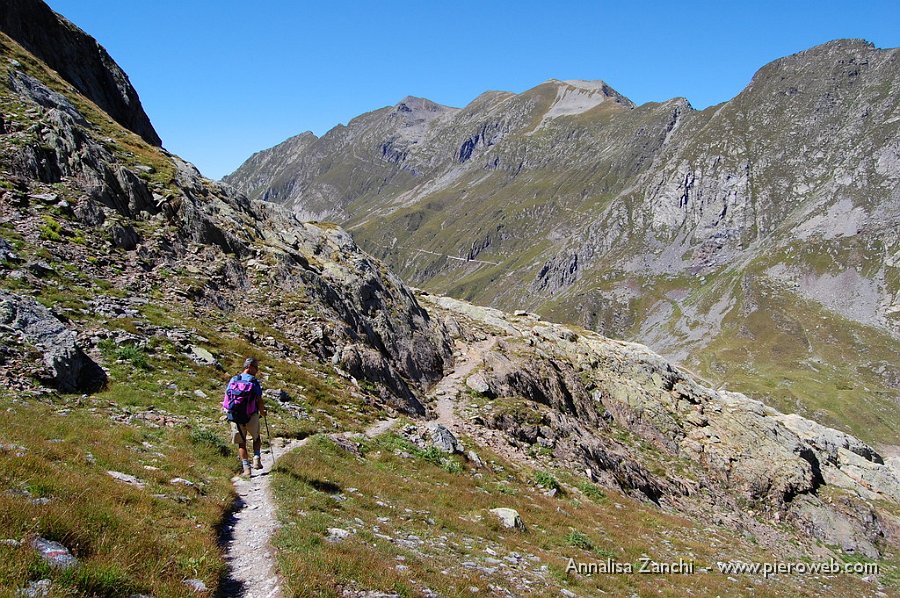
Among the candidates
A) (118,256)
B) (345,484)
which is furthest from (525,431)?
(118,256)

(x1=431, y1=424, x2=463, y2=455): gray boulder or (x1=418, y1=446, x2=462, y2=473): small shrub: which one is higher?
(x1=431, y1=424, x2=463, y2=455): gray boulder

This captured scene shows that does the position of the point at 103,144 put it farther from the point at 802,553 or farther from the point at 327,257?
the point at 802,553

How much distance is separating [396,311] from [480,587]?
33.5 meters

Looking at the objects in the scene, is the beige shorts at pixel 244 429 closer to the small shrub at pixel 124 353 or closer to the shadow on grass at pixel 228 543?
the shadow on grass at pixel 228 543

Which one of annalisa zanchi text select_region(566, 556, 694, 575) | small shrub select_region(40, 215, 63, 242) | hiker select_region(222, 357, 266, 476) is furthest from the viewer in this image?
small shrub select_region(40, 215, 63, 242)

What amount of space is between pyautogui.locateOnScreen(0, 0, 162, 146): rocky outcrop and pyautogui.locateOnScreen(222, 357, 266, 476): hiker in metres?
49.1

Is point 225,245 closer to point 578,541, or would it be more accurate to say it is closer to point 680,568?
point 578,541

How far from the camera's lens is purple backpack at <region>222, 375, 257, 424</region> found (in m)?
15.0

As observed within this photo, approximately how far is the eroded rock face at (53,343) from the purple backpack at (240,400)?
18.3 feet

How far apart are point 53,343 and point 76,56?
5180 cm

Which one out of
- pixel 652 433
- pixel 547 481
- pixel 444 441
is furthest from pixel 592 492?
pixel 652 433

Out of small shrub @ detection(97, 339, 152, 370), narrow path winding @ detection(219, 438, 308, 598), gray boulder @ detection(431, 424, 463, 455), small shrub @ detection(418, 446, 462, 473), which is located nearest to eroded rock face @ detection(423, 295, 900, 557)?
gray boulder @ detection(431, 424, 463, 455)

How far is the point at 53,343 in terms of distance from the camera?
16.6m

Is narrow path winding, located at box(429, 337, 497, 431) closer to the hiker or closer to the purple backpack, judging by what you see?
the hiker
